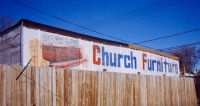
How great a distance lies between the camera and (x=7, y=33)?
13.6 meters

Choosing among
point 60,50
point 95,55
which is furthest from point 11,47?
point 95,55

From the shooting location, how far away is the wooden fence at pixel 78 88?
537cm

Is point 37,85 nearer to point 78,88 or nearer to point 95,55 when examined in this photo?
point 78,88

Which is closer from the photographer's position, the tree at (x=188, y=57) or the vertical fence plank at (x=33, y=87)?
the vertical fence plank at (x=33, y=87)

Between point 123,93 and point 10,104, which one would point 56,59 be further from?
point 10,104

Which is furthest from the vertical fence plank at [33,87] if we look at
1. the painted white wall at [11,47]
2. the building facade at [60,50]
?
the painted white wall at [11,47]

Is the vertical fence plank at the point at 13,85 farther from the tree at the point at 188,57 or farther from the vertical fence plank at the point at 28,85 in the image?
the tree at the point at 188,57

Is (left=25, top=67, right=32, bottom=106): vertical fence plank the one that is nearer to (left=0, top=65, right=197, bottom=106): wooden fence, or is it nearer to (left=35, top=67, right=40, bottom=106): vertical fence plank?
(left=0, top=65, right=197, bottom=106): wooden fence

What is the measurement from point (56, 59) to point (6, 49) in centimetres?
299

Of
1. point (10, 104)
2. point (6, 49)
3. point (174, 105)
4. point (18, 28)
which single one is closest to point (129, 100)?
point (174, 105)

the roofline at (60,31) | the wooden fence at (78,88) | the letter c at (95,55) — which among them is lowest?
the wooden fence at (78,88)

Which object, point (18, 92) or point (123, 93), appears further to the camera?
A: point (123, 93)

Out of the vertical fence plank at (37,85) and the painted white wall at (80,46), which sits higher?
the painted white wall at (80,46)

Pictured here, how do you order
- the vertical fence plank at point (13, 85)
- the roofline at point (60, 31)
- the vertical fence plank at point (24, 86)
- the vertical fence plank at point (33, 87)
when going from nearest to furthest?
the vertical fence plank at point (13, 85)
the vertical fence plank at point (24, 86)
the vertical fence plank at point (33, 87)
the roofline at point (60, 31)
